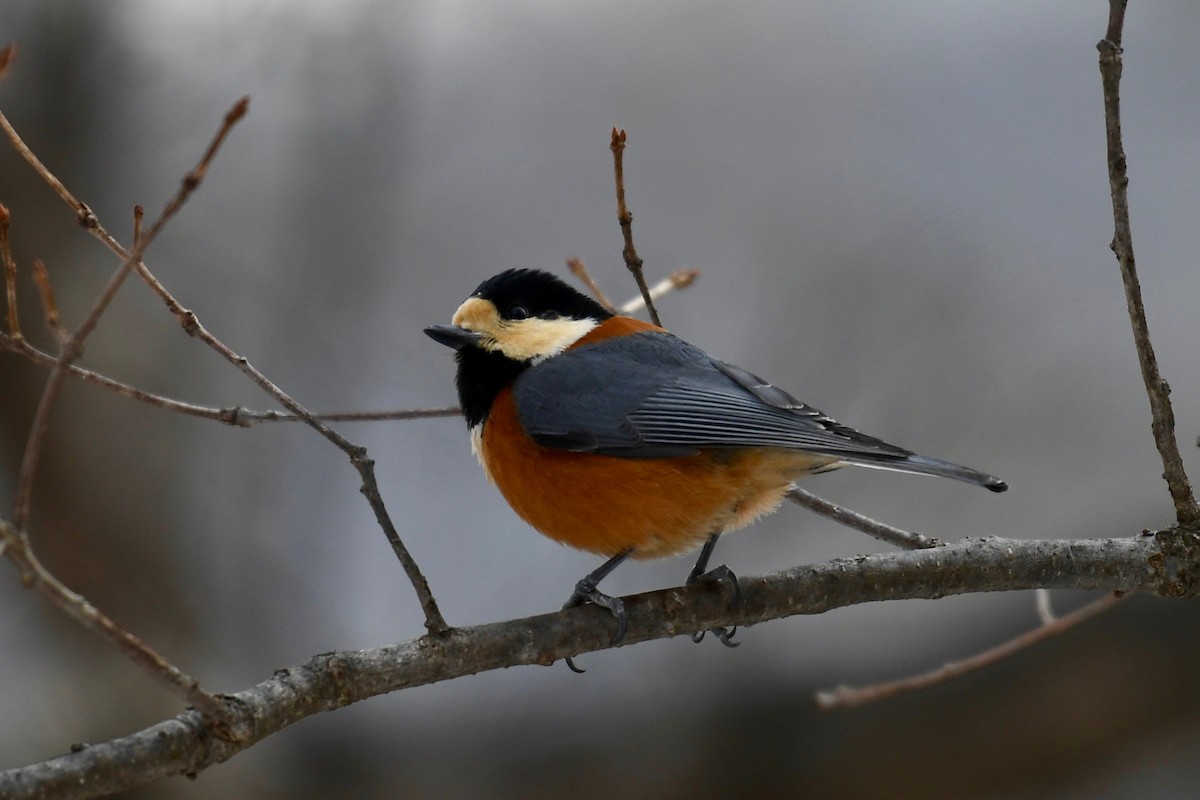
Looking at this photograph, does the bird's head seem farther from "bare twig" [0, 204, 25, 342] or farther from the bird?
"bare twig" [0, 204, 25, 342]

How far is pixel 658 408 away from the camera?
3.16 meters

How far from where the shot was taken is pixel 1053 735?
13.9 ft

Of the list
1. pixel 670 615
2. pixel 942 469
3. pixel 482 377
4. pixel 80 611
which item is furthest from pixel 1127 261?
pixel 80 611

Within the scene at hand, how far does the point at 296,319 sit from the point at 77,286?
0.91m

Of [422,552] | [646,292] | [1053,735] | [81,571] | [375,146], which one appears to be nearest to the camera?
[646,292]

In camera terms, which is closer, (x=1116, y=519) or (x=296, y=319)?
(x=1116, y=519)

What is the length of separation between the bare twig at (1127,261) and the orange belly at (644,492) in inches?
33.1

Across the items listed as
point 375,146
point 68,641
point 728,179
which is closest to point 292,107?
point 375,146

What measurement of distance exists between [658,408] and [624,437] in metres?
0.16

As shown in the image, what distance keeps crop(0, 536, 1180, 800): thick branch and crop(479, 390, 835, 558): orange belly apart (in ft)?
0.86

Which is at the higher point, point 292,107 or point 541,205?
point 292,107

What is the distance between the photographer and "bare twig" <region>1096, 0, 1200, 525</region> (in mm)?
2104

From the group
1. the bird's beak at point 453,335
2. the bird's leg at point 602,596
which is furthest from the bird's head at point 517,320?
the bird's leg at point 602,596

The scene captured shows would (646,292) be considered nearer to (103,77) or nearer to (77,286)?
(77,286)
